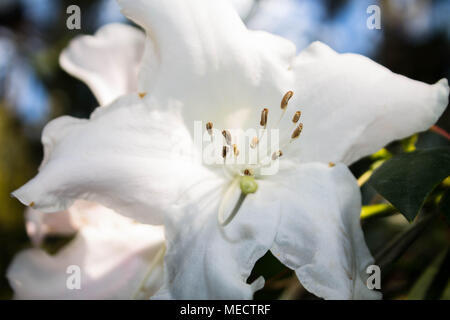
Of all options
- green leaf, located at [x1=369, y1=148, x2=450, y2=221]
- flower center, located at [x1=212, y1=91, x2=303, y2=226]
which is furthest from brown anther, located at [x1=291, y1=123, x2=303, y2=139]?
green leaf, located at [x1=369, y1=148, x2=450, y2=221]

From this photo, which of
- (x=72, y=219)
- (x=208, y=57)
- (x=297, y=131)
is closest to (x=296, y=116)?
(x=297, y=131)

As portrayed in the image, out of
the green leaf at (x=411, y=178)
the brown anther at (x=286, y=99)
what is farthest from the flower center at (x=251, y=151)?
the green leaf at (x=411, y=178)

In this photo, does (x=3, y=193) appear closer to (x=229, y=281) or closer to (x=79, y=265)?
(x=79, y=265)

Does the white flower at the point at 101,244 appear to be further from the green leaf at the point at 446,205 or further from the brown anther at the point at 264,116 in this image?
the green leaf at the point at 446,205

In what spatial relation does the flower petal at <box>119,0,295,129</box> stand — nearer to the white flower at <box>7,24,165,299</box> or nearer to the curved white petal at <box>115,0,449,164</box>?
the curved white petal at <box>115,0,449,164</box>

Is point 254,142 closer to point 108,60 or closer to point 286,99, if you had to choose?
point 286,99
